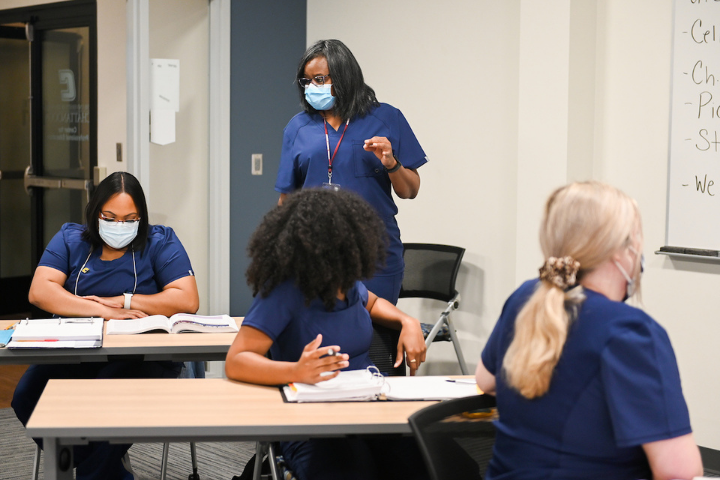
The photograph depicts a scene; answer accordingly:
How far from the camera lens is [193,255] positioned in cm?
432

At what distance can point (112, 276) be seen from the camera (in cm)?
277

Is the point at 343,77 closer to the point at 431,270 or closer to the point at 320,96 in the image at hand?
the point at 320,96

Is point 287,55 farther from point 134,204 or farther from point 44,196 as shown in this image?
point 44,196

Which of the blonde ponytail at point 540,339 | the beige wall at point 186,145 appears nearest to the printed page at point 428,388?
the blonde ponytail at point 540,339

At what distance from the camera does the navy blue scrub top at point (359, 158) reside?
9.05 feet

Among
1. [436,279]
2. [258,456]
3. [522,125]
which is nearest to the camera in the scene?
[258,456]

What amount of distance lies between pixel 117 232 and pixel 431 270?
175 cm

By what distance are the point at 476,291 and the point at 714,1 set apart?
1799mm

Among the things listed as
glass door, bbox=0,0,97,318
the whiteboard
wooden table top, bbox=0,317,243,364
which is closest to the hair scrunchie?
wooden table top, bbox=0,317,243,364

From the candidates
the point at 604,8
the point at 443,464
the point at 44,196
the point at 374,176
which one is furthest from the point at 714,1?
the point at 44,196

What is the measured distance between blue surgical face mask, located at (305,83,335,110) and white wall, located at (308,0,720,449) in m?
1.22

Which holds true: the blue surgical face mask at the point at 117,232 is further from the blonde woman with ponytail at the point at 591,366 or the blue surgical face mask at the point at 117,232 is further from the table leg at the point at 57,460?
the blonde woman with ponytail at the point at 591,366

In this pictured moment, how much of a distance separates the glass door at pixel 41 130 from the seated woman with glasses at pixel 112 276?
2.29 meters

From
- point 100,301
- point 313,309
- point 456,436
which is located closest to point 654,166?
point 313,309
